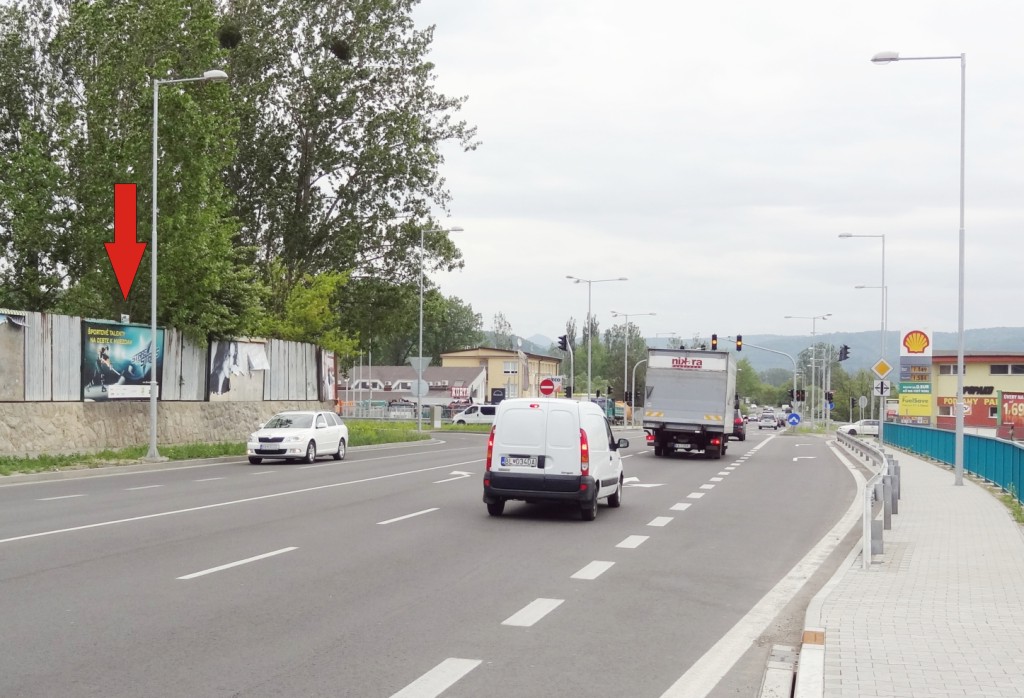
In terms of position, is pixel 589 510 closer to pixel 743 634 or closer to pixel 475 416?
pixel 743 634

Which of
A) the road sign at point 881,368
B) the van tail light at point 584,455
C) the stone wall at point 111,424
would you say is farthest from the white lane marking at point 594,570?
the road sign at point 881,368

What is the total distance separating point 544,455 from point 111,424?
57.1ft

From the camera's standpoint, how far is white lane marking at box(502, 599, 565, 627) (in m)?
8.48

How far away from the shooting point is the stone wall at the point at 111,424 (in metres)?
25.7

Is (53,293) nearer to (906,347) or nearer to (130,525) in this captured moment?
(130,525)

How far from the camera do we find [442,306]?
5266 cm

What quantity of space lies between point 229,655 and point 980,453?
21905 millimetres

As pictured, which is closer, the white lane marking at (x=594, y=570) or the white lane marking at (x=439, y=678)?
the white lane marking at (x=439, y=678)

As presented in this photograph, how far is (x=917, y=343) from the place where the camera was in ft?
93.9

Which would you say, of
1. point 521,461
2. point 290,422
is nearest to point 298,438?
point 290,422

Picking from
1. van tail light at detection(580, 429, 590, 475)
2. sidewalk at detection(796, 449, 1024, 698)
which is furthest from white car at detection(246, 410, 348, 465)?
sidewalk at detection(796, 449, 1024, 698)

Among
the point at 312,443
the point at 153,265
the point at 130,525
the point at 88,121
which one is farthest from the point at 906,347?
the point at 88,121

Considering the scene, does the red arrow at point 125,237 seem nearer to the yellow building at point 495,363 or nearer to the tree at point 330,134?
the tree at point 330,134

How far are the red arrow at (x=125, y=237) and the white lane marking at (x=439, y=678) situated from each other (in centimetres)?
2568
